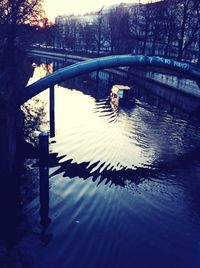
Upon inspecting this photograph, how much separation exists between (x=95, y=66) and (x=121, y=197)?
13.1 meters

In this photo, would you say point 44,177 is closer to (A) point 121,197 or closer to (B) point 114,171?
(A) point 121,197

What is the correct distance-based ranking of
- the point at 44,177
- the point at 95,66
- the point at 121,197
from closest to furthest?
1. the point at 44,177
2. the point at 121,197
3. the point at 95,66

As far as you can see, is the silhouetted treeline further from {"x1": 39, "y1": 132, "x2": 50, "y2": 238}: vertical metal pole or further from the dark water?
{"x1": 39, "y1": 132, "x2": 50, "y2": 238}: vertical metal pole

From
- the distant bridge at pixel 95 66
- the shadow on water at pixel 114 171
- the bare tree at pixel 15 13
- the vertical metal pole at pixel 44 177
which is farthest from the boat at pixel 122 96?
the vertical metal pole at pixel 44 177

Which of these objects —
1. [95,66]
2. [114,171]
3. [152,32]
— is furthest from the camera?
[152,32]

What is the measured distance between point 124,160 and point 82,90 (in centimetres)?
3012

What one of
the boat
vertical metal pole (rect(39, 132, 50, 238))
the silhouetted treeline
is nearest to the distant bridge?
the boat

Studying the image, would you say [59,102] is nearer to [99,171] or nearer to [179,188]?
[99,171]

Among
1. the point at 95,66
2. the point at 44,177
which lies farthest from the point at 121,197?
the point at 95,66

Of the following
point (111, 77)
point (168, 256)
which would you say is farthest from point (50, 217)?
point (111, 77)

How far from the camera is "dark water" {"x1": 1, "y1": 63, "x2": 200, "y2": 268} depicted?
12766mm

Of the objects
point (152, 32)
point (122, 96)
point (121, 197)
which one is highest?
point (152, 32)

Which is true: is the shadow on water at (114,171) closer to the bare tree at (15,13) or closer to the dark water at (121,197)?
the dark water at (121,197)

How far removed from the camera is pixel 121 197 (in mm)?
17312
